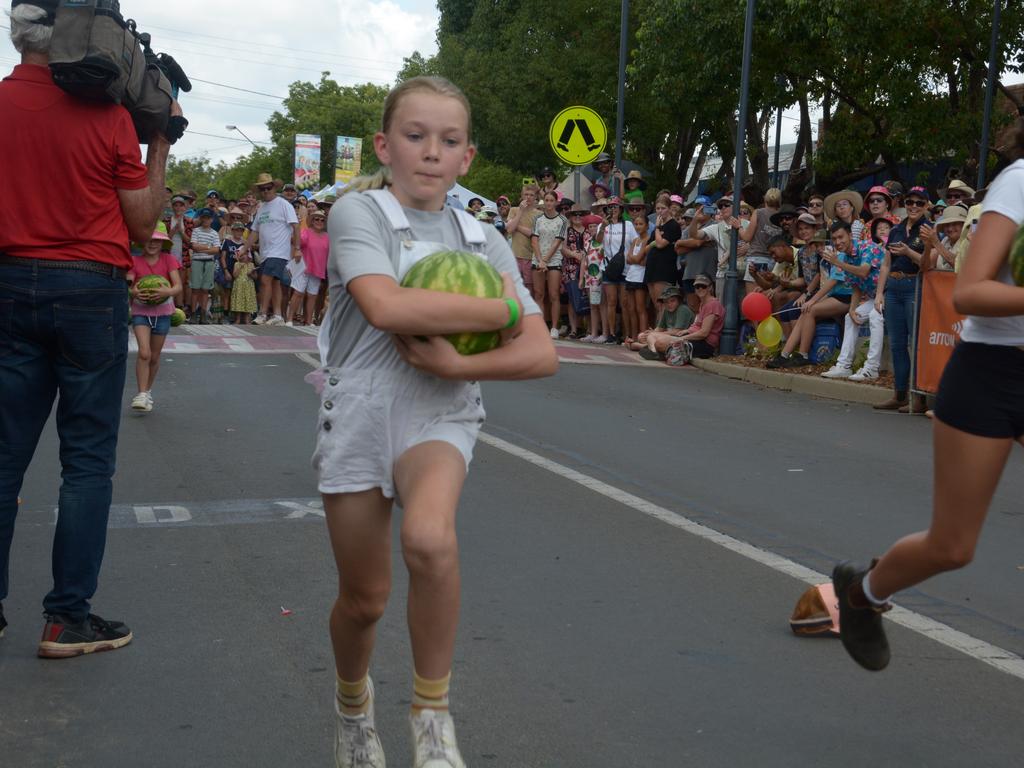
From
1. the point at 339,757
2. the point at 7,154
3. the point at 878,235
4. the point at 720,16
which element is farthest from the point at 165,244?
the point at 720,16

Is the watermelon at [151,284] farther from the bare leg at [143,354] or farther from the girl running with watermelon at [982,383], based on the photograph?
the girl running with watermelon at [982,383]

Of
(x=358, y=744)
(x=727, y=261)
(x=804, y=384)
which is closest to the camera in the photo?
(x=358, y=744)

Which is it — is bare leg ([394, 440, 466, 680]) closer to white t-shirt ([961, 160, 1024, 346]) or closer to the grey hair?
white t-shirt ([961, 160, 1024, 346])

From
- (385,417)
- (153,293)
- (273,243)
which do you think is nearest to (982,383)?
(385,417)

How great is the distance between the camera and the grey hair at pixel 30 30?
4660 millimetres

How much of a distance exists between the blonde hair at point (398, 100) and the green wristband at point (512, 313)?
1.67ft

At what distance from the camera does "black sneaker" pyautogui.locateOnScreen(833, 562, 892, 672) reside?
4.45 metres

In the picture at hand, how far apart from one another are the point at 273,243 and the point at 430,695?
20.7 metres

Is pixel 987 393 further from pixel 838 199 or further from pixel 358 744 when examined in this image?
pixel 838 199

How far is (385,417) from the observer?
3.41m

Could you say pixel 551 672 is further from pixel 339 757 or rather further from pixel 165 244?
pixel 165 244

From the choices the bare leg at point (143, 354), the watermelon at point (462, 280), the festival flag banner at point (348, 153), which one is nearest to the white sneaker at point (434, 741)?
the watermelon at point (462, 280)

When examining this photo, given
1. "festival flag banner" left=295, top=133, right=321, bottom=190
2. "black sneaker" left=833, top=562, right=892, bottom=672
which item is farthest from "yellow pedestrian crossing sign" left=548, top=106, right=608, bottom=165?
"festival flag banner" left=295, top=133, right=321, bottom=190

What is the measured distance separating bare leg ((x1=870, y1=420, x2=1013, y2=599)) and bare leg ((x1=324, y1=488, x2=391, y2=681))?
1666mm
